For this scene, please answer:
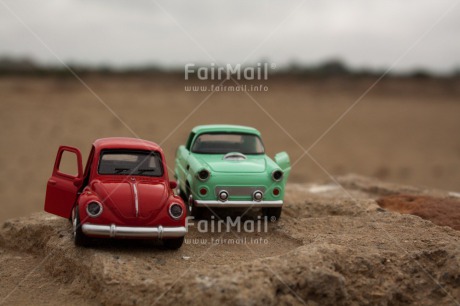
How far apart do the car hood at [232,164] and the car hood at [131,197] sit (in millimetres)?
1367

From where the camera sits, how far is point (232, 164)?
9.35 metres

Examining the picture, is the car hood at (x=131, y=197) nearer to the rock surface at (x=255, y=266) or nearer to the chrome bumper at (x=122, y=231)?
the chrome bumper at (x=122, y=231)

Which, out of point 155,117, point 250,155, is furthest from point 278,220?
point 155,117

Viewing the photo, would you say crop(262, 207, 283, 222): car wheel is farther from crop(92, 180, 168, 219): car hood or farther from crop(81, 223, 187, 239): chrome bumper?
crop(81, 223, 187, 239): chrome bumper

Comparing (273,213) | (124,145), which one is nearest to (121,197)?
(124,145)

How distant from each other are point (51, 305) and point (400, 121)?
30770mm

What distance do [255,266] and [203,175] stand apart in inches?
98.7

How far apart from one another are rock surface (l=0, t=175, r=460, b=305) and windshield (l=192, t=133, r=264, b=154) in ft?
4.41

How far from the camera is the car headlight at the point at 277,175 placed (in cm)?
911

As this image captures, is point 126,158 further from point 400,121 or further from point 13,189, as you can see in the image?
point 400,121

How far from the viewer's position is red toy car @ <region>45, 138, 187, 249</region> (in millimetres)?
7426

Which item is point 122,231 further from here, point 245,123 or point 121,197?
point 245,123

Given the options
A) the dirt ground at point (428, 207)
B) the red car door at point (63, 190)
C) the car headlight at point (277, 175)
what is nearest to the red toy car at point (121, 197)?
the red car door at point (63, 190)

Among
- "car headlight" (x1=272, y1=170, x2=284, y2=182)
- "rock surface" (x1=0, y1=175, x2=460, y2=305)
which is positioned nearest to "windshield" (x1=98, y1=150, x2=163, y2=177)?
"rock surface" (x1=0, y1=175, x2=460, y2=305)
